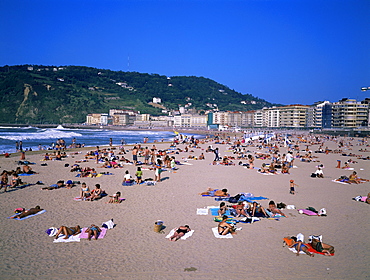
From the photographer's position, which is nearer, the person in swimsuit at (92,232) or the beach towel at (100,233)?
the person in swimsuit at (92,232)

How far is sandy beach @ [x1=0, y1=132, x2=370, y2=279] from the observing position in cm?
480

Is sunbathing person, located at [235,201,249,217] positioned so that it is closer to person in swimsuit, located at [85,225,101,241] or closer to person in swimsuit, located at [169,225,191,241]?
person in swimsuit, located at [169,225,191,241]

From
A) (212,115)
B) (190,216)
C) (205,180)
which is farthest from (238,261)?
(212,115)

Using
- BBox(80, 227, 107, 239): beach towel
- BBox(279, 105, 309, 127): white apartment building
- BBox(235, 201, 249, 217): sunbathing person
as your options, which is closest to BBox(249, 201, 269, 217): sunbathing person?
BBox(235, 201, 249, 217): sunbathing person

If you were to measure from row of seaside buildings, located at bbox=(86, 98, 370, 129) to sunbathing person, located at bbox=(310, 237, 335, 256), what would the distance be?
265ft

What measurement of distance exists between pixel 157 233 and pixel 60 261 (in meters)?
2.05

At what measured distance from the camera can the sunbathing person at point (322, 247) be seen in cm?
545

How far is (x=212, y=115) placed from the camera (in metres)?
138

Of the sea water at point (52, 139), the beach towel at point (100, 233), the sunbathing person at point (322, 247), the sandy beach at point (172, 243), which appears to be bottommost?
the sea water at point (52, 139)

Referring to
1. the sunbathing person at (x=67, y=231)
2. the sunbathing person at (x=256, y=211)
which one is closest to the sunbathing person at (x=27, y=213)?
the sunbathing person at (x=67, y=231)

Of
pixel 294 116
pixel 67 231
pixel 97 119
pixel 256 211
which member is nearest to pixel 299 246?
pixel 256 211

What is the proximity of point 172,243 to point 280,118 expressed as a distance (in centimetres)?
10136

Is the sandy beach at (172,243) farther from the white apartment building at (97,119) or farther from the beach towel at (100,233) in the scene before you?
the white apartment building at (97,119)

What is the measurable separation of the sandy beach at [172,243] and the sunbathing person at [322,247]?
137 millimetres
